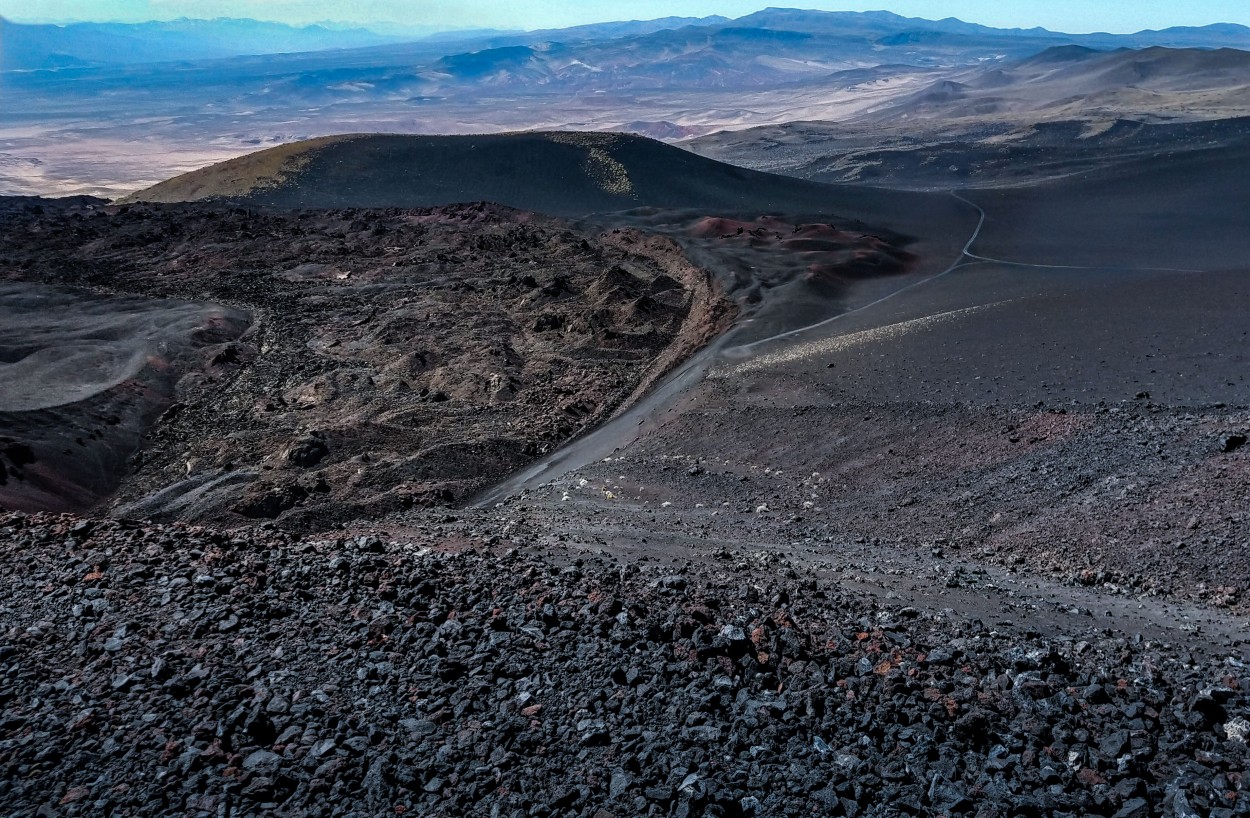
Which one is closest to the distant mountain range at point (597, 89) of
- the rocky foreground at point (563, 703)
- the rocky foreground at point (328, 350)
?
the rocky foreground at point (328, 350)

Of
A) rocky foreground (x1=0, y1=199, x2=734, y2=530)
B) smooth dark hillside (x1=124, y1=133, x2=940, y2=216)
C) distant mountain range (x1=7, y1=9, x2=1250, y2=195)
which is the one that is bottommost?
rocky foreground (x1=0, y1=199, x2=734, y2=530)

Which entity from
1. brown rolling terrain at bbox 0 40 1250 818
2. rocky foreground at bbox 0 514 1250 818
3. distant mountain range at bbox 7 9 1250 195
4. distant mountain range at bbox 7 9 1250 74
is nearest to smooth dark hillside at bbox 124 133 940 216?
brown rolling terrain at bbox 0 40 1250 818

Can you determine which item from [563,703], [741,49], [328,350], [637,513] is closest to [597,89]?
[741,49]

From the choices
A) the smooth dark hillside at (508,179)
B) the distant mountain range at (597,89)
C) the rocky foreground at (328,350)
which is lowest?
the rocky foreground at (328,350)

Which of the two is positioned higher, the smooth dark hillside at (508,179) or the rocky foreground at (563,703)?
the smooth dark hillside at (508,179)

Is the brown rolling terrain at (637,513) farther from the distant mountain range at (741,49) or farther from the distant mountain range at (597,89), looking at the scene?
the distant mountain range at (741,49)

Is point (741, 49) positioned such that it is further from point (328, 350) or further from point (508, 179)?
point (328, 350)

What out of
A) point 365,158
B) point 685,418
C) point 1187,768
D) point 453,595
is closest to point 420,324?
point 685,418

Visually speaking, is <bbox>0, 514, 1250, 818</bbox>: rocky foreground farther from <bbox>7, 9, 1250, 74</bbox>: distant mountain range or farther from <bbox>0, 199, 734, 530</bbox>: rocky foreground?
<bbox>7, 9, 1250, 74</bbox>: distant mountain range

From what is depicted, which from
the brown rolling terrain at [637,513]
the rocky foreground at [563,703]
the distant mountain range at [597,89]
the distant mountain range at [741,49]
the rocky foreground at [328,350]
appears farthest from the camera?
the distant mountain range at [741,49]
